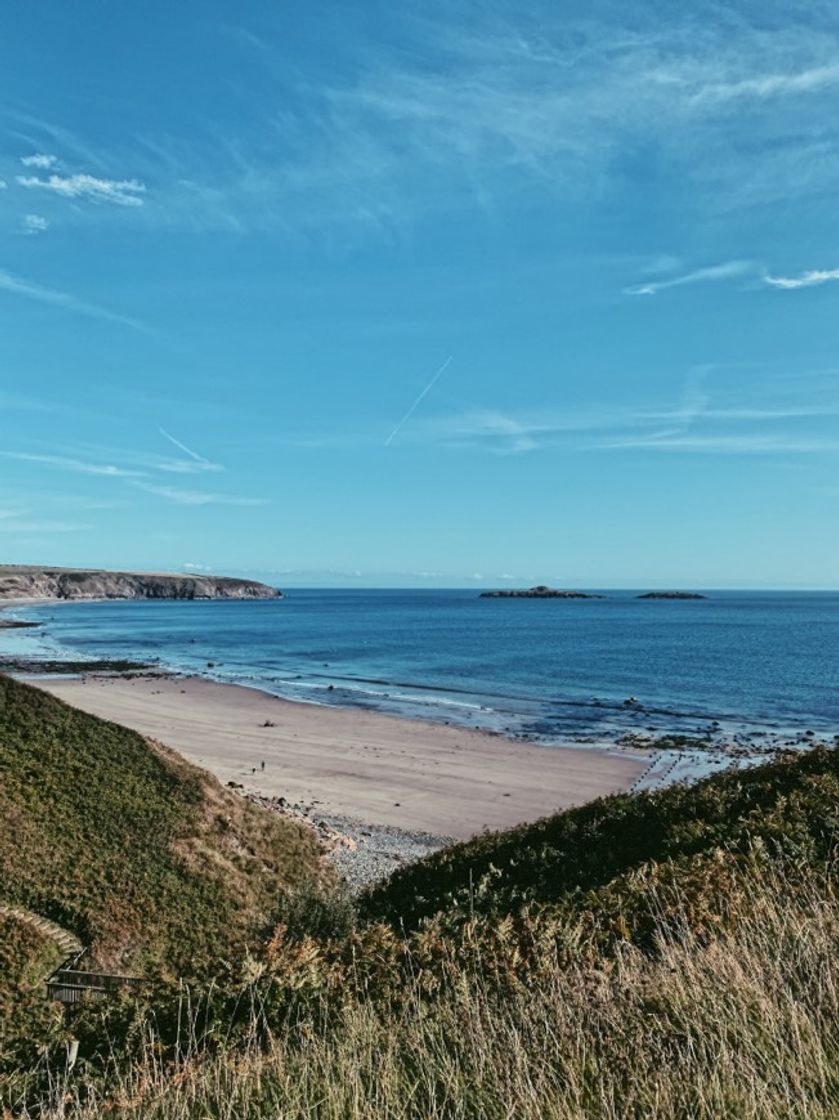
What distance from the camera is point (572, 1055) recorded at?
5.10 meters

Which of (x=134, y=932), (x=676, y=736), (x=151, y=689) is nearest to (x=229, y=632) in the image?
(x=151, y=689)

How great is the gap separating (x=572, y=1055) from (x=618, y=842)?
7.44m

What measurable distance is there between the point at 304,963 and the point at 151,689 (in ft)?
194

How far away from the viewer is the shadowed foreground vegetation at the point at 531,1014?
473 centimetres

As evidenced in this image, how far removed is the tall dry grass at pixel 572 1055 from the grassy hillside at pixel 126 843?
6961mm

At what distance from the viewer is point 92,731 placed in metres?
21.7

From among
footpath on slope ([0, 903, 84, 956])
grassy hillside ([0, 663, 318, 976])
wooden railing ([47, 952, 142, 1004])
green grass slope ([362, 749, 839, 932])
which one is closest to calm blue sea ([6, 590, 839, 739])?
grassy hillside ([0, 663, 318, 976])

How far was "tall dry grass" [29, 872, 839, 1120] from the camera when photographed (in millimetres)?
4520

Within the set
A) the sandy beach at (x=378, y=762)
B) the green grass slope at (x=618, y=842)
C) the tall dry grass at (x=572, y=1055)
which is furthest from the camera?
the sandy beach at (x=378, y=762)

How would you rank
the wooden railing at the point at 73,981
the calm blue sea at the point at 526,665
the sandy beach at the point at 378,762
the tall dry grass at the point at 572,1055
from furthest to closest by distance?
the calm blue sea at the point at 526,665, the sandy beach at the point at 378,762, the wooden railing at the point at 73,981, the tall dry grass at the point at 572,1055

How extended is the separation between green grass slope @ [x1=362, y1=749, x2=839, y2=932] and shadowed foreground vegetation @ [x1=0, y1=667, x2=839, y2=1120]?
0.30 feet

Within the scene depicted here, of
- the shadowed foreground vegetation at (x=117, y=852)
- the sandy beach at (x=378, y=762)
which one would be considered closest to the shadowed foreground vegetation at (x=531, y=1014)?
the shadowed foreground vegetation at (x=117, y=852)

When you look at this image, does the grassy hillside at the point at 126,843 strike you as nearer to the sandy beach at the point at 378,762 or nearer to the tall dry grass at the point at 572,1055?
the tall dry grass at the point at 572,1055

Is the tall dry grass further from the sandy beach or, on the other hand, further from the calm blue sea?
the calm blue sea
